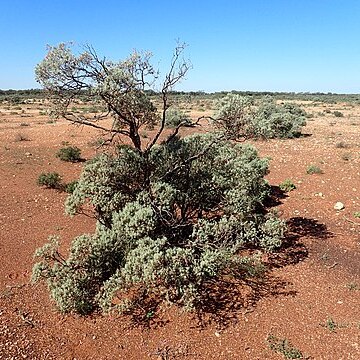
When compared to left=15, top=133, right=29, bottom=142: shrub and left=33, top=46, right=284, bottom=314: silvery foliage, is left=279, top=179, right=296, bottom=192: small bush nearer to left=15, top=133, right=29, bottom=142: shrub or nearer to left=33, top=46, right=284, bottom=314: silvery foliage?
left=33, top=46, right=284, bottom=314: silvery foliage

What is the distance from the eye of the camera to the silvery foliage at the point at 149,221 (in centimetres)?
682

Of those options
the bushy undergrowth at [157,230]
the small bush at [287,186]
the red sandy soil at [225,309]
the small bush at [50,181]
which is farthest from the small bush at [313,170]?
the small bush at [50,181]

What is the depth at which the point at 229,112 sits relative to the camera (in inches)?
328

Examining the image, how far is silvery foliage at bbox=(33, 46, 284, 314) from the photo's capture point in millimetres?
6824

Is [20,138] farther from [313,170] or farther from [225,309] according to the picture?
[225,309]

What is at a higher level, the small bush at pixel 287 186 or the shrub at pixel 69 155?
the shrub at pixel 69 155

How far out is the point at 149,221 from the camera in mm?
7090

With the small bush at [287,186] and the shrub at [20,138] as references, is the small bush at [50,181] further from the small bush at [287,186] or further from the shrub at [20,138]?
the shrub at [20,138]

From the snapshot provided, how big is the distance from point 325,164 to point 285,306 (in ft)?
38.3

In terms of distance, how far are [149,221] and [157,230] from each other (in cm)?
87

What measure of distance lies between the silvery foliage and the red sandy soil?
0.50m

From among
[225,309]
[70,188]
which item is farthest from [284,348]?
[70,188]

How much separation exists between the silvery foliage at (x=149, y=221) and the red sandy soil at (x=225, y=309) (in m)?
0.50

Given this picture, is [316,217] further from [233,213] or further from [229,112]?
[229,112]
